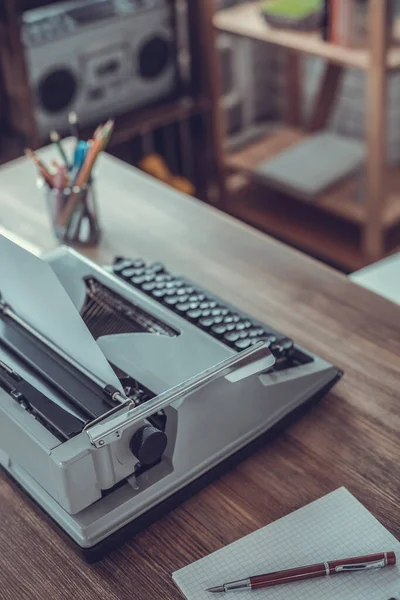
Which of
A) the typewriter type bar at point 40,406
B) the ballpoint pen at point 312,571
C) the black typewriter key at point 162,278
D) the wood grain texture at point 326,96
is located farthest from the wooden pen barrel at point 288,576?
the wood grain texture at point 326,96

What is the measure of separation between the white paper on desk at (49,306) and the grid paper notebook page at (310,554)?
0.24 metres

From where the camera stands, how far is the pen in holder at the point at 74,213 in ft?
5.19

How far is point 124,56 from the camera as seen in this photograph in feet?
9.20

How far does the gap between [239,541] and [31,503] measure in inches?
10.7

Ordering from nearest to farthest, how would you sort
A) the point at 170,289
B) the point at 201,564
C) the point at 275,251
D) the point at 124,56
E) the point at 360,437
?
the point at 201,564 → the point at 360,437 → the point at 170,289 → the point at 275,251 → the point at 124,56

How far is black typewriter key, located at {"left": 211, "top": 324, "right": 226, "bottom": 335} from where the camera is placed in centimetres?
115

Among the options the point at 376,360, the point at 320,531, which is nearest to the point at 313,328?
the point at 376,360

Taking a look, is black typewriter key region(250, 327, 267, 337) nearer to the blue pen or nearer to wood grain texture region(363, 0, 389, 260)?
the blue pen

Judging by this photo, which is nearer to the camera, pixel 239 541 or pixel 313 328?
pixel 239 541

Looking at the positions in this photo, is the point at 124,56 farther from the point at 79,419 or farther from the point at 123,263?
the point at 79,419

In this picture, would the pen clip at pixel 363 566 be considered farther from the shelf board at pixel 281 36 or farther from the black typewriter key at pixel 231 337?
the shelf board at pixel 281 36

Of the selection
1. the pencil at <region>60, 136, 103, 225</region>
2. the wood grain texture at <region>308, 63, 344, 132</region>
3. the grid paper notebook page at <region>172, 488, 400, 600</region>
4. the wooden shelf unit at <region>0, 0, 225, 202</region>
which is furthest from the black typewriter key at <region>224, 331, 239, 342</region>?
the wood grain texture at <region>308, 63, 344, 132</region>

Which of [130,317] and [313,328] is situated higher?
[130,317]

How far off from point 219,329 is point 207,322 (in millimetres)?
27
